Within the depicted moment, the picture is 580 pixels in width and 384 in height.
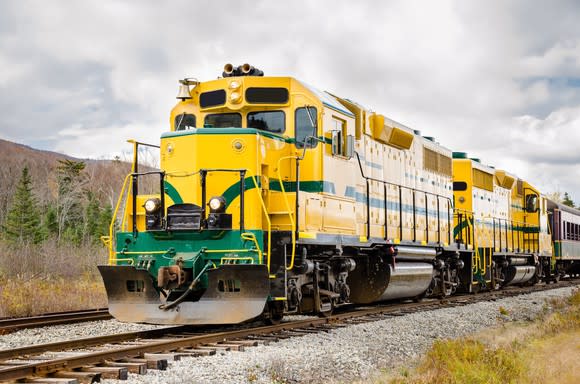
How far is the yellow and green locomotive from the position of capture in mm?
8352

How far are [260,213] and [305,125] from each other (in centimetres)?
176

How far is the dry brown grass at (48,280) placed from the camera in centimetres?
1242

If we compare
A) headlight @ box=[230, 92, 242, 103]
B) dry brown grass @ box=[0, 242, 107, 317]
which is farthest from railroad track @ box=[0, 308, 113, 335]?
headlight @ box=[230, 92, 242, 103]

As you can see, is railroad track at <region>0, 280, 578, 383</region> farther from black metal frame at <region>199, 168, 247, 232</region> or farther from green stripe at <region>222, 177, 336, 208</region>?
green stripe at <region>222, 177, 336, 208</region>

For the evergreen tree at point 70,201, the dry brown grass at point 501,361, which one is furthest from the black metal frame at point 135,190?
the evergreen tree at point 70,201

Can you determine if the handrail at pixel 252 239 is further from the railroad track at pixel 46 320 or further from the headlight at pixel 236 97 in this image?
the railroad track at pixel 46 320

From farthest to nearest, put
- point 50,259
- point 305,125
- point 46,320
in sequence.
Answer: point 50,259 → point 46,320 → point 305,125

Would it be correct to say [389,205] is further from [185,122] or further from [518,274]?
[518,274]

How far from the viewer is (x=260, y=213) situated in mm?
8836

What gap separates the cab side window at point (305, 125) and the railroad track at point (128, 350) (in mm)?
2723

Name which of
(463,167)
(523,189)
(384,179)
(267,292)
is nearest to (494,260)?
(463,167)

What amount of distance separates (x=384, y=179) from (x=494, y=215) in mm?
8948

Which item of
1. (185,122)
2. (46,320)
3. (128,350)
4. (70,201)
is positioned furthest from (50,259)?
(70,201)

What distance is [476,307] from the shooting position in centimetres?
1386
